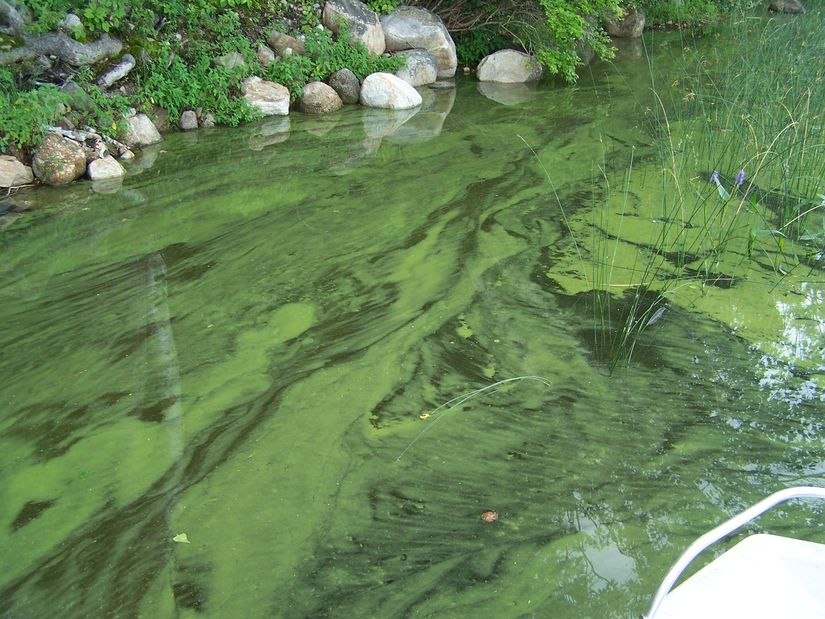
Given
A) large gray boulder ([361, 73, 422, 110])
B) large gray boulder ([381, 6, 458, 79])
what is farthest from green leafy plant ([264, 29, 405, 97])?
large gray boulder ([381, 6, 458, 79])

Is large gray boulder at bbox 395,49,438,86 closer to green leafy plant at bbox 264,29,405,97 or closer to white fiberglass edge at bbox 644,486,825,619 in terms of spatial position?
green leafy plant at bbox 264,29,405,97

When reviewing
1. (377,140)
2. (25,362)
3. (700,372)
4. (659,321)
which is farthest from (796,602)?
(377,140)

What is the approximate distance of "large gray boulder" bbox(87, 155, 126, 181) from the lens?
4328 millimetres

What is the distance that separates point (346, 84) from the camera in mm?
5773

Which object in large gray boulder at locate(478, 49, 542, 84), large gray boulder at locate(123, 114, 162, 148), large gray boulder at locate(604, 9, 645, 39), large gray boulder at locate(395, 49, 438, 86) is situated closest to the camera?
large gray boulder at locate(123, 114, 162, 148)

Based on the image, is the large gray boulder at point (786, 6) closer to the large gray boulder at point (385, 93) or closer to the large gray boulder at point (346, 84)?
the large gray boulder at point (385, 93)

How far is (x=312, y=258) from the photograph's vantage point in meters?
3.39

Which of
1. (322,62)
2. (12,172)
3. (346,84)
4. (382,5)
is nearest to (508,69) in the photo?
(382,5)

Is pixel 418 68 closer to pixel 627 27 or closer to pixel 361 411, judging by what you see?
pixel 627 27

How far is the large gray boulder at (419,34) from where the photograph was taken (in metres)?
6.45

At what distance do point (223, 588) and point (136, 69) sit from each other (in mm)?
3950

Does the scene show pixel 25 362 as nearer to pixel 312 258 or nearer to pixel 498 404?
pixel 312 258

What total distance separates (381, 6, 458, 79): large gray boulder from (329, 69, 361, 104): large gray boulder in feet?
2.65

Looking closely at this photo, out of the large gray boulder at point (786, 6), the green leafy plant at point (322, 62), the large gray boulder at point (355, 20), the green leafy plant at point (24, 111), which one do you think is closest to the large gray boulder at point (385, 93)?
the green leafy plant at point (322, 62)
